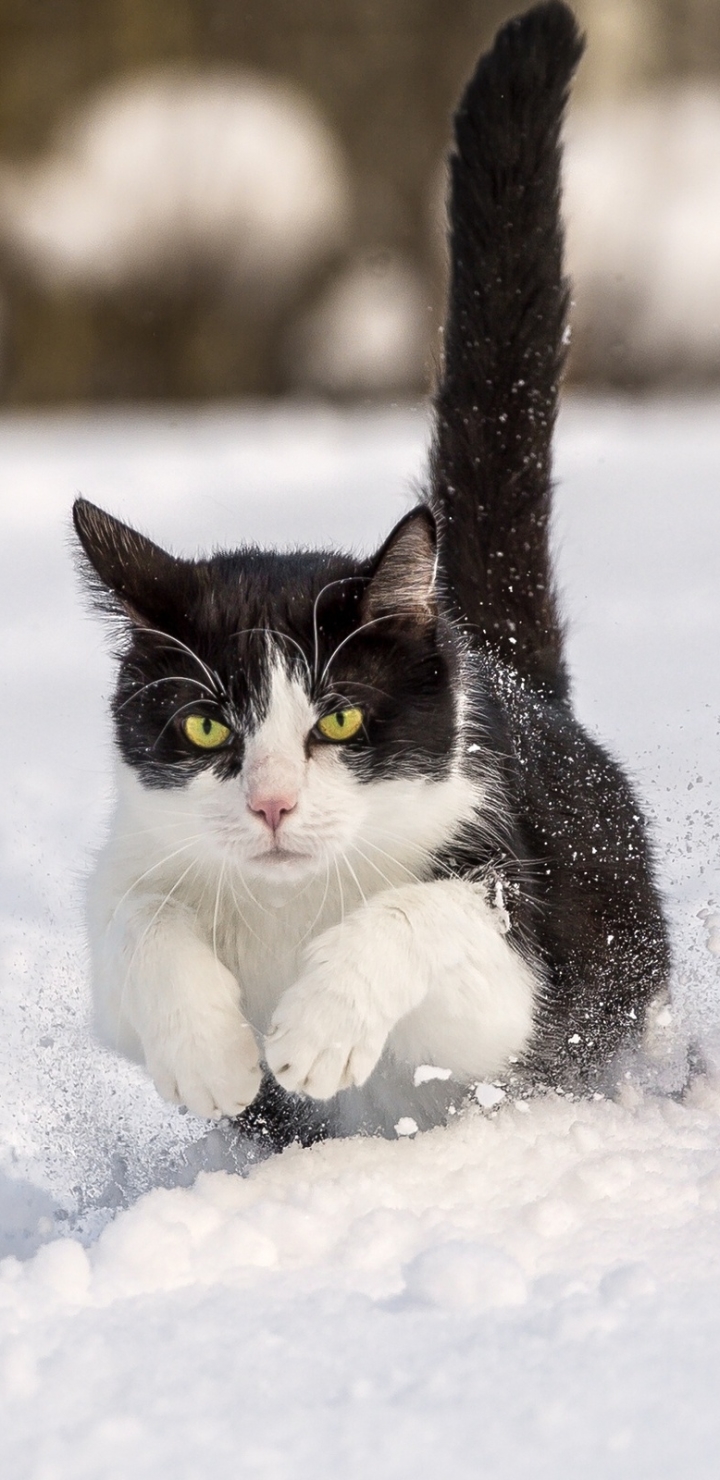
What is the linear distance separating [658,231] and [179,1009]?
5.61 metres

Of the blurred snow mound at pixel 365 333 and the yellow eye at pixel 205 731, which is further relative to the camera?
the blurred snow mound at pixel 365 333

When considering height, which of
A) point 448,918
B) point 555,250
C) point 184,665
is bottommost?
point 448,918

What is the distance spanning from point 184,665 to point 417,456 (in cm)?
422

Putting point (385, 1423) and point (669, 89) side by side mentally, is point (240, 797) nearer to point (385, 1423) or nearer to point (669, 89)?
point (385, 1423)

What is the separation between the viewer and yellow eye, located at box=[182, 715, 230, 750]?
1.65 meters

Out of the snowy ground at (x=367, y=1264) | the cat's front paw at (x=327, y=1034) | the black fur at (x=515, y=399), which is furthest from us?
the black fur at (x=515, y=399)

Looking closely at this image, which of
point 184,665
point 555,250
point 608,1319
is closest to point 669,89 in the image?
point 555,250

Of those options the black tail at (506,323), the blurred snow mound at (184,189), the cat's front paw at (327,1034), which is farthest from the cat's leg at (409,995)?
the blurred snow mound at (184,189)

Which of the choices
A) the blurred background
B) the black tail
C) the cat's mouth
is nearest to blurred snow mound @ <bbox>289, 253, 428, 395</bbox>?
the blurred background

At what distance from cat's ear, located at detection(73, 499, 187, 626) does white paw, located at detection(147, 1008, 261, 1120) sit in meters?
0.46

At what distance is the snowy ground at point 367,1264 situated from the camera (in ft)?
3.64

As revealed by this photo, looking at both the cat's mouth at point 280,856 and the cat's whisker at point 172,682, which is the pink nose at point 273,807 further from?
the cat's whisker at point 172,682

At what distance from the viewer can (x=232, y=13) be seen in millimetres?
6668

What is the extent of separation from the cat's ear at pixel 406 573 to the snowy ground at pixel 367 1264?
0.59 meters
